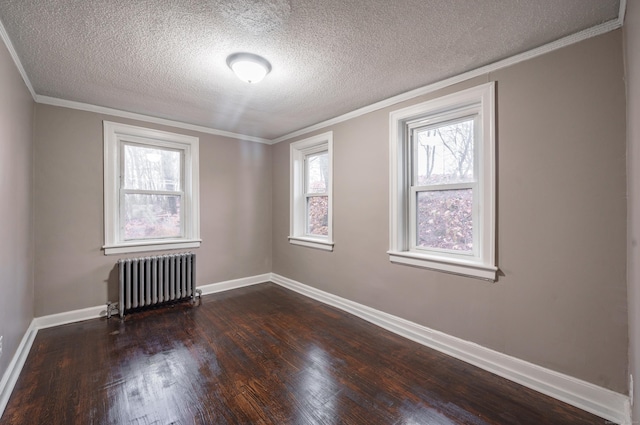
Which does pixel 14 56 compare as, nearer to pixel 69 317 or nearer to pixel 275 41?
pixel 275 41

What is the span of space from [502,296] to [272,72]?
2.61m

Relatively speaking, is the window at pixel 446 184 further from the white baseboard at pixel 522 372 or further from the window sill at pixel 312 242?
the window sill at pixel 312 242

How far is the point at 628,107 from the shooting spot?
1.62m

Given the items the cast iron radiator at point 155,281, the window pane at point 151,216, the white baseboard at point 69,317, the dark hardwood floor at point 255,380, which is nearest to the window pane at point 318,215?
the dark hardwood floor at point 255,380

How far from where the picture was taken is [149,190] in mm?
3672

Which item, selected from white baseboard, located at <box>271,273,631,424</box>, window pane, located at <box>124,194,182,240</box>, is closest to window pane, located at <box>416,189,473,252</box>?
white baseboard, located at <box>271,273,631,424</box>

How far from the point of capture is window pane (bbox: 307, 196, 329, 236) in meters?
4.02

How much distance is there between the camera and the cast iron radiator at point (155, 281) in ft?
10.7

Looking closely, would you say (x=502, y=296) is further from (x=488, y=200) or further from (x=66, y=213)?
(x=66, y=213)

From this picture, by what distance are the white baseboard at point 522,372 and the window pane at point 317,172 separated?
6.06ft

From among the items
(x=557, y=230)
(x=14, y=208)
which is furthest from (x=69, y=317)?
Result: (x=557, y=230)

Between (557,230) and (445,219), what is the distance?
2.87 feet

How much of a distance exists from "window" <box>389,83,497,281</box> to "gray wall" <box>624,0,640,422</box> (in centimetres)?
74

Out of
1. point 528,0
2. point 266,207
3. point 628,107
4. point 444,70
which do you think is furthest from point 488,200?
point 266,207
